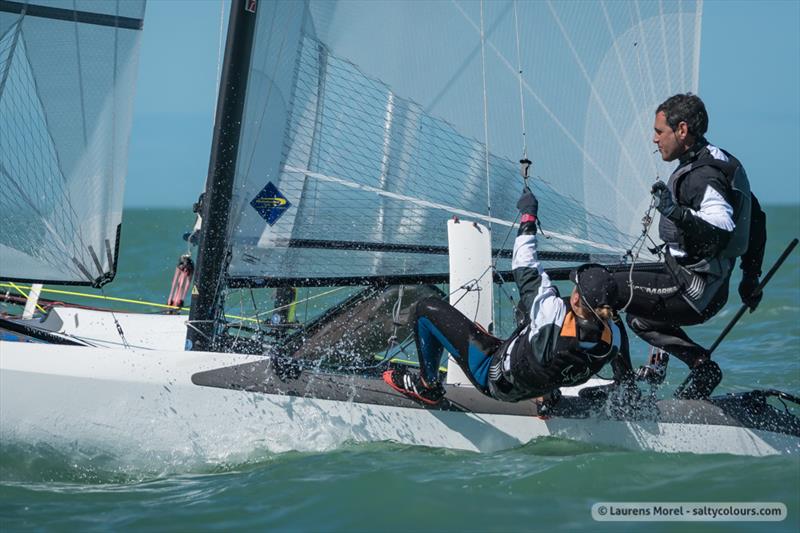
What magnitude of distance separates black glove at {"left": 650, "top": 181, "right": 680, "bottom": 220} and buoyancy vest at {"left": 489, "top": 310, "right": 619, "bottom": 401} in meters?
0.47

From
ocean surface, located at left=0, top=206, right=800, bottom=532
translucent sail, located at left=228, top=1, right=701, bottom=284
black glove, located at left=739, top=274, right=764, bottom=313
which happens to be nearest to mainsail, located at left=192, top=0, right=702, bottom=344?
translucent sail, located at left=228, top=1, right=701, bottom=284

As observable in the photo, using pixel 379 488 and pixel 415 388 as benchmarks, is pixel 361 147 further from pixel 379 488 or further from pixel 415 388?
pixel 379 488

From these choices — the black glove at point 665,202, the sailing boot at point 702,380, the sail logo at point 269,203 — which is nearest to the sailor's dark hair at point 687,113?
the black glove at point 665,202

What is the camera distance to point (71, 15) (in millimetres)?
4793

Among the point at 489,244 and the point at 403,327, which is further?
the point at 403,327

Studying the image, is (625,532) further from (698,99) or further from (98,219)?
(98,219)

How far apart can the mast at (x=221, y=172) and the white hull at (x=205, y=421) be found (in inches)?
15.5

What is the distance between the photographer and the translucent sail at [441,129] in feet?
15.2

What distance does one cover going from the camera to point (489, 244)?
455 centimetres

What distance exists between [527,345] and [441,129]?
4.33 feet

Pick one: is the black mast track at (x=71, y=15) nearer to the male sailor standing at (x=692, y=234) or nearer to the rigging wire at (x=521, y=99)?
the rigging wire at (x=521, y=99)

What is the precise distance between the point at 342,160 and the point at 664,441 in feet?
6.36

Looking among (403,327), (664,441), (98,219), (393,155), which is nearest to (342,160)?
(393,155)

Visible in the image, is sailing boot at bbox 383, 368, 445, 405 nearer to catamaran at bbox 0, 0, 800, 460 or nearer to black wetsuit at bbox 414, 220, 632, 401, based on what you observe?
black wetsuit at bbox 414, 220, 632, 401
